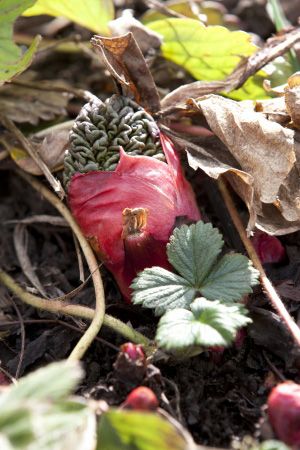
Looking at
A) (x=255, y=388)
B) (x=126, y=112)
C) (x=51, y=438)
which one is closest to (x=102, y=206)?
(x=126, y=112)

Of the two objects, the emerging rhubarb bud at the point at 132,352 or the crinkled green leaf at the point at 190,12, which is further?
the crinkled green leaf at the point at 190,12

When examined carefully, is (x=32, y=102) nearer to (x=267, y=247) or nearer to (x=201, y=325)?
(x=267, y=247)

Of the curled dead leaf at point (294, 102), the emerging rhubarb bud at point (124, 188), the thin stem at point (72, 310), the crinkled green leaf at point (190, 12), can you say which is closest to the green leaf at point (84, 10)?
the crinkled green leaf at point (190, 12)

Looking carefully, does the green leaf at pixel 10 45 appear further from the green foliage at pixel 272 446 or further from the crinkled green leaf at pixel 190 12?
the green foliage at pixel 272 446

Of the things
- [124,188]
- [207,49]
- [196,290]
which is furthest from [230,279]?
[207,49]

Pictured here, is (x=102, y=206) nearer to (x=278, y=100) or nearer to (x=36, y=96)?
(x=278, y=100)

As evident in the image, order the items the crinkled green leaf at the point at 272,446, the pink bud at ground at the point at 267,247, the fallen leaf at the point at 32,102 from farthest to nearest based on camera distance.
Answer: the fallen leaf at the point at 32,102
the pink bud at ground at the point at 267,247
the crinkled green leaf at the point at 272,446

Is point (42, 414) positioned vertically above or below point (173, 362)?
above
